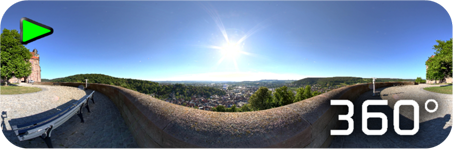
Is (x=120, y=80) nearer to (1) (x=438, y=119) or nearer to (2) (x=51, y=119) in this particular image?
(2) (x=51, y=119)

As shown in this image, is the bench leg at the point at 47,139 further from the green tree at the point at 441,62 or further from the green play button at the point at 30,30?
the green tree at the point at 441,62

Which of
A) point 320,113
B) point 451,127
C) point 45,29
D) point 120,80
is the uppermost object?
point 45,29

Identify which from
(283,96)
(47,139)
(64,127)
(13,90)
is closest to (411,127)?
(47,139)

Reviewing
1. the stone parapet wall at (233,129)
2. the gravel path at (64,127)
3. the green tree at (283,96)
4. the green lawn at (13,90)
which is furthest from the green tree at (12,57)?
the green tree at (283,96)

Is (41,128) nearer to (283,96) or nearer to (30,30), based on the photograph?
(30,30)

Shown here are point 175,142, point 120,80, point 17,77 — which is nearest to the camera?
point 175,142

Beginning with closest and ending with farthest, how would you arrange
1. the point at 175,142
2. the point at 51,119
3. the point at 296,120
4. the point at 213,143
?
the point at 213,143, the point at 175,142, the point at 296,120, the point at 51,119

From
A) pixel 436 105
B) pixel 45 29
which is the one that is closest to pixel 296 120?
pixel 45 29
